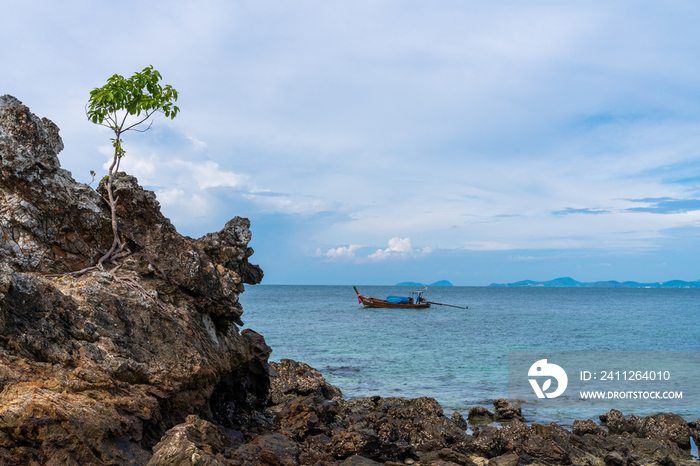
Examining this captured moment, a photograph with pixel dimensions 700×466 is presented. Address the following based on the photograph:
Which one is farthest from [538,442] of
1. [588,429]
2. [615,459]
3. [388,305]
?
[388,305]

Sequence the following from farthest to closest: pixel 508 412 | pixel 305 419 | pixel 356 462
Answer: pixel 508 412
pixel 305 419
pixel 356 462

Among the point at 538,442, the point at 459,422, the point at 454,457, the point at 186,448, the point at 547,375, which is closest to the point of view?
the point at 186,448

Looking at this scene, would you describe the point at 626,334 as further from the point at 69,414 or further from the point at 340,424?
the point at 69,414

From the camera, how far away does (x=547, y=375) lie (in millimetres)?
23750

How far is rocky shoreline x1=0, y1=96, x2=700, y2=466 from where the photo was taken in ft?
19.0

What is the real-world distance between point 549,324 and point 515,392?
130 feet

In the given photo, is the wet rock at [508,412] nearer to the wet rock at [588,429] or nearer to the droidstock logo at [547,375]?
the wet rock at [588,429]

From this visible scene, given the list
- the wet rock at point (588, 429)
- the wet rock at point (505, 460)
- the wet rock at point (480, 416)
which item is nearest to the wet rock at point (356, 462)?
the wet rock at point (505, 460)

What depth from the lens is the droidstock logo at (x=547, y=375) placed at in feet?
66.7

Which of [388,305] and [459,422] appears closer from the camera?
[459,422]

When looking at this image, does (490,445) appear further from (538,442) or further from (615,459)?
(615,459)

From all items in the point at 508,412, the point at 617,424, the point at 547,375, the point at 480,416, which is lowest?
the point at 547,375

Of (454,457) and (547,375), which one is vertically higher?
(454,457)

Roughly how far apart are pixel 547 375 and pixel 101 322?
73.1 ft
